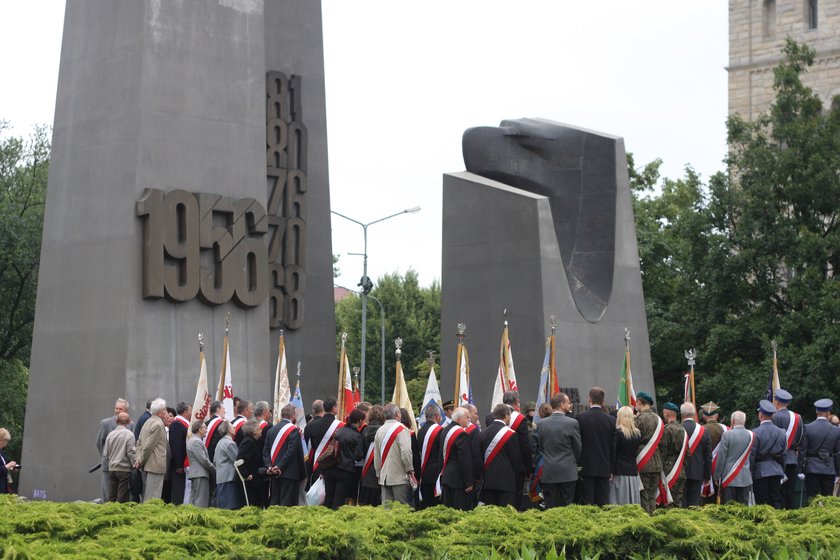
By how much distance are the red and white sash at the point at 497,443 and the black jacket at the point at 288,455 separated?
2.42 metres

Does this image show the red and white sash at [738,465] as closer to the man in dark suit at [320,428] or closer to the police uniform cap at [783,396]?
the police uniform cap at [783,396]

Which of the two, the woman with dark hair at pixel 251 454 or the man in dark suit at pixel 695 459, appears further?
the woman with dark hair at pixel 251 454

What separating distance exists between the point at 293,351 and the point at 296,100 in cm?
533

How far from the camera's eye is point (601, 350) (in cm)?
2327

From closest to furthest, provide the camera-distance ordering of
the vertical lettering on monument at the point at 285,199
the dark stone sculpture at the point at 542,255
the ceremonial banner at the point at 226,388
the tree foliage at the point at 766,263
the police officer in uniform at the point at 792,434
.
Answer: the police officer in uniform at the point at 792,434
the ceremonial banner at the point at 226,388
the dark stone sculpture at the point at 542,255
the vertical lettering on monument at the point at 285,199
the tree foliage at the point at 766,263

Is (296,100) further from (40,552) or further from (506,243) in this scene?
(40,552)

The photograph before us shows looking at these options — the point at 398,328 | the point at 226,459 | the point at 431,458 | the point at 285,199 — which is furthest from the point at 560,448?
the point at 398,328

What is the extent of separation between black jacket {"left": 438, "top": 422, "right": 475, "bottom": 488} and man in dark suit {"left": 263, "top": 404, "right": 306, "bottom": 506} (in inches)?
76.3

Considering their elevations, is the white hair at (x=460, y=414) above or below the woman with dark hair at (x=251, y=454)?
above

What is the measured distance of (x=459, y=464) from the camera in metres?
14.6

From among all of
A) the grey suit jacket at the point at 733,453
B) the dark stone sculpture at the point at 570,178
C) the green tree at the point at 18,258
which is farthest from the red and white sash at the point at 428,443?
the green tree at the point at 18,258

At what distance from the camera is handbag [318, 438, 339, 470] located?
1555 cm

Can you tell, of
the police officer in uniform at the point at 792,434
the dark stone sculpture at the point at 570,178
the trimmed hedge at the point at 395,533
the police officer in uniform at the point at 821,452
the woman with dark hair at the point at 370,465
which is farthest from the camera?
the dark stone sculpture at the point at 570,178

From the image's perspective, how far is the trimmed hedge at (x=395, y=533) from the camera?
8.25 m
